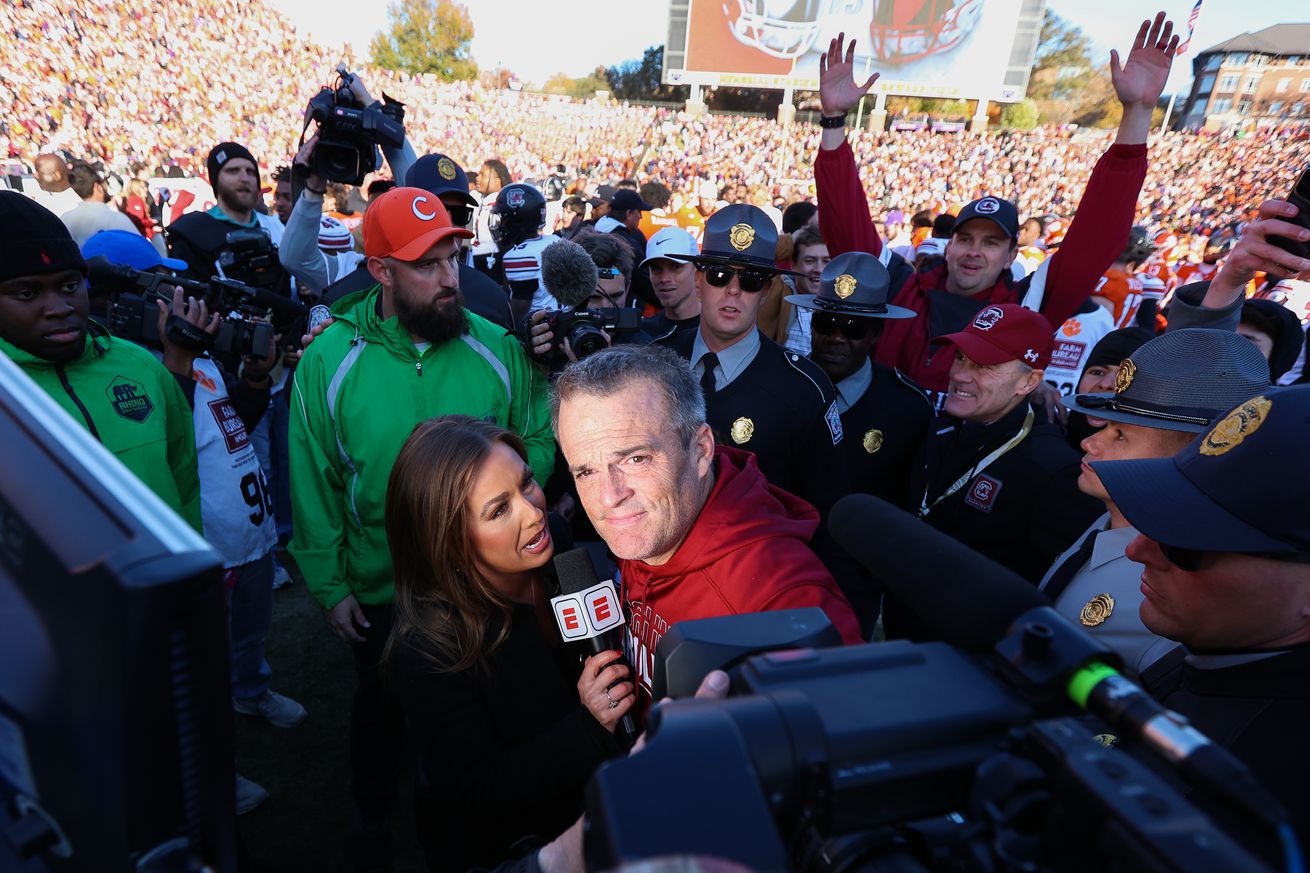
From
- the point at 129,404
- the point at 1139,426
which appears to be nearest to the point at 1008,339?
the point at 1139,426

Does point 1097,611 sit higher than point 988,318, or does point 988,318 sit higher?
point 988,318

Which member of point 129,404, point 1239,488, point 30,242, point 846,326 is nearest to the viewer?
point 1239,488

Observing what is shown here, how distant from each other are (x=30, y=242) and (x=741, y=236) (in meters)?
2.55

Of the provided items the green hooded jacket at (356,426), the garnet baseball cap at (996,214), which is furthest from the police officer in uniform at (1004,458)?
the green hooded jacket at (356,426)

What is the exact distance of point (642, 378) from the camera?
179 cm

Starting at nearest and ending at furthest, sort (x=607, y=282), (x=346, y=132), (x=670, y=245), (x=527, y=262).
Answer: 1. (x=346, y=132)
2. (x=670, y=245)
3. (x=607, y=282)
4. (x=527, y=262)

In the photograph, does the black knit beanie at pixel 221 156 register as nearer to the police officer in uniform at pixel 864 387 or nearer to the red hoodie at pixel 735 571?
the police officer in uniform at pixel 864 387

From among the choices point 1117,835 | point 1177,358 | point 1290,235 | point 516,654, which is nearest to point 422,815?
point 516,654

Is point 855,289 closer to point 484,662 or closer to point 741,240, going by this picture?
point 741,240

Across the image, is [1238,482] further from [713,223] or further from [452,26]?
[452,26]

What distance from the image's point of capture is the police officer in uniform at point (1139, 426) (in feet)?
5.98

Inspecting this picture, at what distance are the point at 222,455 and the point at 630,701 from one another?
7.48ft

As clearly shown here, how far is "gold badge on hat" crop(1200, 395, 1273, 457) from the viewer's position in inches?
46.0

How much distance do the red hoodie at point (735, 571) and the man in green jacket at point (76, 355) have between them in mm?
1673
